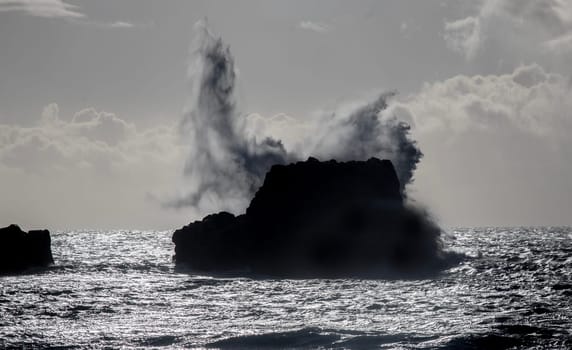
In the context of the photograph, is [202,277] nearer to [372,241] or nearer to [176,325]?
[372,241]

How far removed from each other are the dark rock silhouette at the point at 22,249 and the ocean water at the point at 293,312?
39.2 feet

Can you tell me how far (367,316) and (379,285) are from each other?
15877mm

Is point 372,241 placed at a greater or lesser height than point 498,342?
greater

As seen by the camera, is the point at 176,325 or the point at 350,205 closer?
the point at 176,325

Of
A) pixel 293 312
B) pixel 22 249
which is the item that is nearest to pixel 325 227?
pixel 293 312

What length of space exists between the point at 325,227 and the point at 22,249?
33.5 m

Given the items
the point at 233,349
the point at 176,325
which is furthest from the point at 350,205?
the point at 233,349

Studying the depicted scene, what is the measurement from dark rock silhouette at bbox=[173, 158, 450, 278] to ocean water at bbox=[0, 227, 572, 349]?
8.49m

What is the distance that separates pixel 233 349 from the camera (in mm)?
34719

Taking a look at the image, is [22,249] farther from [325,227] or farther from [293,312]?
[293,312]

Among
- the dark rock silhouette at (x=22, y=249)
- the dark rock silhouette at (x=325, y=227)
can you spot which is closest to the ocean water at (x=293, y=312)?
the dark rock silhouette at (x=325, y=227)

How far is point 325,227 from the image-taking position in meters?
76.8

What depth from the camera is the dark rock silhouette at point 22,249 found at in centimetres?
8106

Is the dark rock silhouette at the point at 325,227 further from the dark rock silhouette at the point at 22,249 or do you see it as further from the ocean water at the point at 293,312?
the dark rock silhouette at the point at 22,249
